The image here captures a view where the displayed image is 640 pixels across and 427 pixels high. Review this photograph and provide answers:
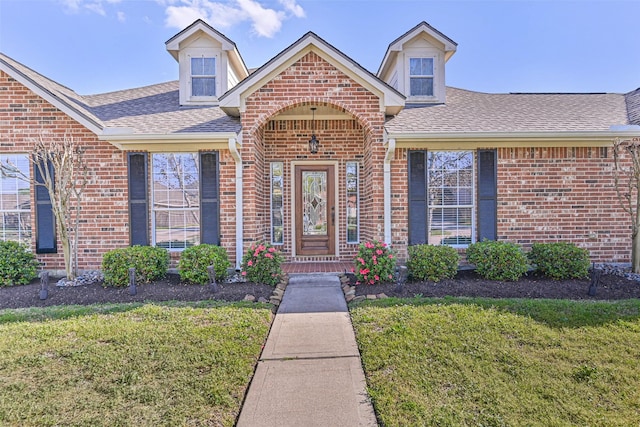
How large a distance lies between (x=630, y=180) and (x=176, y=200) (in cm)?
889

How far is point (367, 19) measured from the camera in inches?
373

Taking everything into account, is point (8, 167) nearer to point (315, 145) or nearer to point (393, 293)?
point (315, 145)

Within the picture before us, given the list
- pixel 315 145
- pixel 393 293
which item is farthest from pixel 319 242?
pixel 393 293

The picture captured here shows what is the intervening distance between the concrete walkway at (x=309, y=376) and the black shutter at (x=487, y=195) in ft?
12.9

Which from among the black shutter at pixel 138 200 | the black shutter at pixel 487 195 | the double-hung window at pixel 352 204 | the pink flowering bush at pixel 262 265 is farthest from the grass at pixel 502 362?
the black shutter at pixel 138 200

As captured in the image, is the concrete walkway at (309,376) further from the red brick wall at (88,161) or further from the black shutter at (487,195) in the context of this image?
the red brick wall at (88,161)

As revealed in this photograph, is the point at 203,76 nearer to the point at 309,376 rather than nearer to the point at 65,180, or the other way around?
the point at 65,180

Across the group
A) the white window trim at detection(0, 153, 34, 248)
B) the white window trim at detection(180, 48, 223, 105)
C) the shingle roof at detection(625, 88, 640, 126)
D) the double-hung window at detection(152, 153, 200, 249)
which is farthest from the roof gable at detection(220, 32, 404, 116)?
the shingle roof at detection(625, 88, 640, 126)

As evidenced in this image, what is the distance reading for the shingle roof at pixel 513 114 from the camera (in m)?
6.80

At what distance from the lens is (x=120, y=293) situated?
5.56 m

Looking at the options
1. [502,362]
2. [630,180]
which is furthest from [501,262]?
[502,362]

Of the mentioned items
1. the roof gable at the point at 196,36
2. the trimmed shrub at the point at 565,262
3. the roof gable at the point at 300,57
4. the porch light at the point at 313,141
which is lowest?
the trimmed shrub at the point at 565,262

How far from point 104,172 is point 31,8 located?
5.42m

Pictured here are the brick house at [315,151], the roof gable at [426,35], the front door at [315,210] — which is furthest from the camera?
the roof gable at [426,35]
